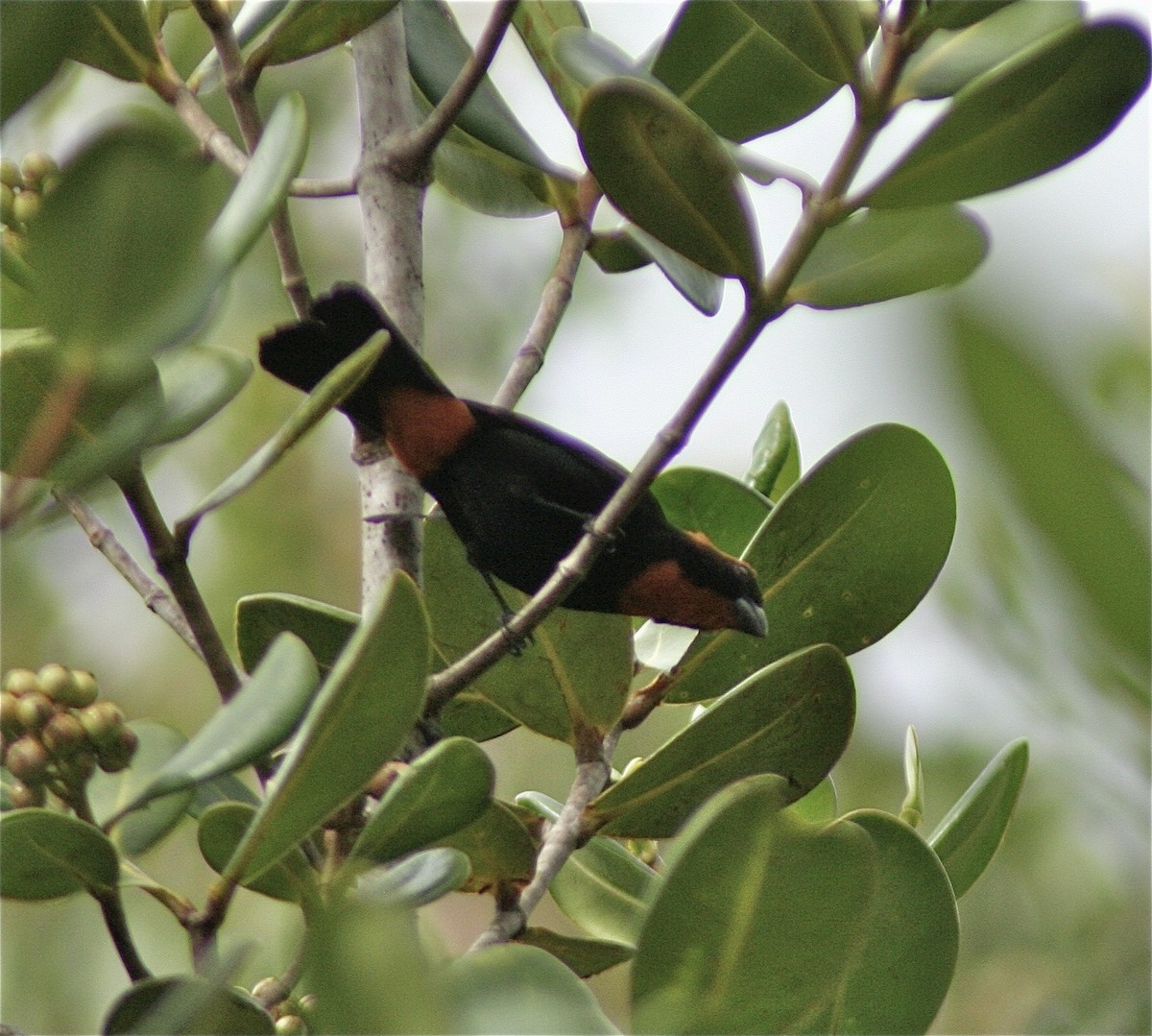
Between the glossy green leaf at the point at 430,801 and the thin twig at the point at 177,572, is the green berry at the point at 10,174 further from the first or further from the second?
the glossy green leaf at the point at 430,801

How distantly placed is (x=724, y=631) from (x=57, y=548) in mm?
3405

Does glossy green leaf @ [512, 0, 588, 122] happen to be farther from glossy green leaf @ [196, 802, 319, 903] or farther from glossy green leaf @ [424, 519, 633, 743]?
glossy green leaf @ [196, 802, 319, 903]

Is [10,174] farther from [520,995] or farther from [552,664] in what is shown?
[520,995]

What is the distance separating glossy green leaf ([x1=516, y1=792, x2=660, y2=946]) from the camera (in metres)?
1.51

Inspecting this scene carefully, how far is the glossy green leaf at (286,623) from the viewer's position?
1468 mm

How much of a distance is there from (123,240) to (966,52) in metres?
0.64

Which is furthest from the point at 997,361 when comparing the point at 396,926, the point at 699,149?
the point at 699,149

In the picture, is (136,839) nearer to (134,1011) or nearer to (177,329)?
(134,1011)

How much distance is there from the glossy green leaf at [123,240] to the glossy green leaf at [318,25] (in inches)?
24.5

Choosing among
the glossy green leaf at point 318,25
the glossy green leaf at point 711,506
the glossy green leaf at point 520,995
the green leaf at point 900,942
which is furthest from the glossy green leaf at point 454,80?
the glossy green leaf at point 520,995

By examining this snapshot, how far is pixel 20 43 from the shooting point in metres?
0.83

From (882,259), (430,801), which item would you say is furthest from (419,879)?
(882,259)

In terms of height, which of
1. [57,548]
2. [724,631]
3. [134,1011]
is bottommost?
[57,548]

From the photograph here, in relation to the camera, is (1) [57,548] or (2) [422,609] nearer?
(2) [422,609]
